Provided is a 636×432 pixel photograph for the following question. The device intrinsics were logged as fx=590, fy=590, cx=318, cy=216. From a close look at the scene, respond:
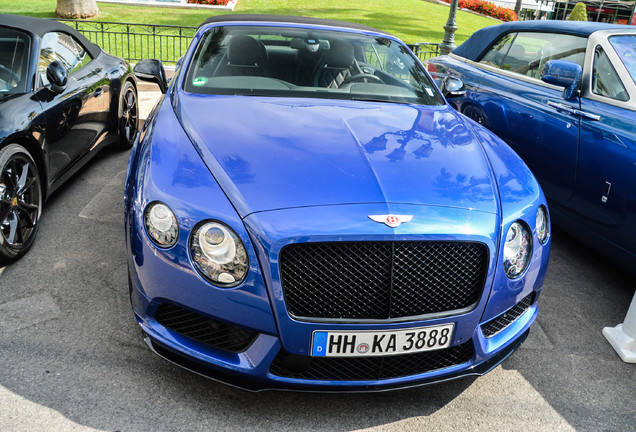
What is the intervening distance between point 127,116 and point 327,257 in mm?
4395

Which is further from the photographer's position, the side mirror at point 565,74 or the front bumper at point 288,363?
the side mirror at point 565,74

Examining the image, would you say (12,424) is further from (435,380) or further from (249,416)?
(435,380)

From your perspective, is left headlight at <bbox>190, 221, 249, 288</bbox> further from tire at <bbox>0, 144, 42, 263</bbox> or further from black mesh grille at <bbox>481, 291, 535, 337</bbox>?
tire at <bbox>0, 144, 42, 263</bbox>

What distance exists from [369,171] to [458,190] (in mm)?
400

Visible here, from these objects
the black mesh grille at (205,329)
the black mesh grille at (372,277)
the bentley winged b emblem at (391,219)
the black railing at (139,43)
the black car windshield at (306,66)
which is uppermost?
the black car windshield at (306,66)

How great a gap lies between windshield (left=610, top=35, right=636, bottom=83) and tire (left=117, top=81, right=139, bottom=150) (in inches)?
169

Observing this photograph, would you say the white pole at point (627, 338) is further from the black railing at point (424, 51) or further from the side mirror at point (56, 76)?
the black railing at point (424, 51)

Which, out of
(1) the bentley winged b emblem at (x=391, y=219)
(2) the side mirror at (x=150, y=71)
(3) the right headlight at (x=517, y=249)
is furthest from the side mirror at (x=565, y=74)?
(2) the side mirror at (x=150, y=71)

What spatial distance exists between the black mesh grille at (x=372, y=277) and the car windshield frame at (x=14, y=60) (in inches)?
107

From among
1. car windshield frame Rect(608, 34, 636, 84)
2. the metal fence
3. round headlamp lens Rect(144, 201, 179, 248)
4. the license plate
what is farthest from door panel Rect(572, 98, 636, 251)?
the metal fence

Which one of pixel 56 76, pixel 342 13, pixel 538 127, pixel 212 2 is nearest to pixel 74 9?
pixel 212 2

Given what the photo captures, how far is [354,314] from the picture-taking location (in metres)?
2.30

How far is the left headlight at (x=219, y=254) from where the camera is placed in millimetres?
2246

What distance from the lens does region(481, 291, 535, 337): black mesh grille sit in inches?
100
